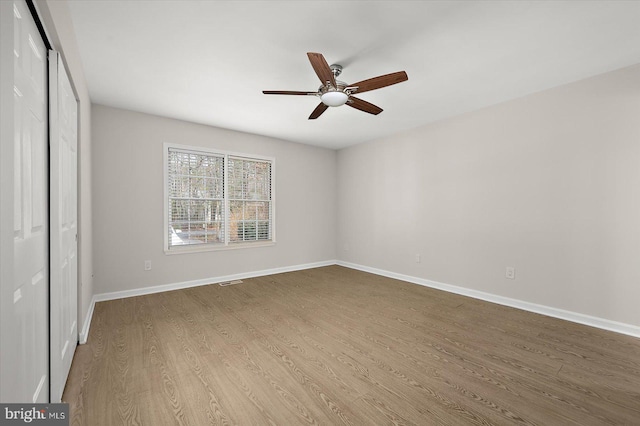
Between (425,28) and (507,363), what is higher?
(425,28)

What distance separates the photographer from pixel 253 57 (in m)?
2.50

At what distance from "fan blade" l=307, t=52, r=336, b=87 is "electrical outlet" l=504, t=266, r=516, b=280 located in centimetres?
309

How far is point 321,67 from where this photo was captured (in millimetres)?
2109

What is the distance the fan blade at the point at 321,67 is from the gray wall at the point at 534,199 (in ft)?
8.33

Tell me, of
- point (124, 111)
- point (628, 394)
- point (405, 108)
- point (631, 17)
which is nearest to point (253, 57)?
point (405, 108)

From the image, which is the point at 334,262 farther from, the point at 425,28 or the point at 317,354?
the point at 425,28

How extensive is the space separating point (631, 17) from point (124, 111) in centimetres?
520

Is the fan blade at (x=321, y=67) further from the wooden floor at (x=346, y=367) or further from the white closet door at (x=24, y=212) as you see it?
the wooden floor at (x=346, y=367)

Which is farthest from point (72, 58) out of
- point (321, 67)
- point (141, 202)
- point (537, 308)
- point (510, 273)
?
point (537, 308)

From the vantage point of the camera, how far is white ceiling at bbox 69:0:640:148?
1.94m

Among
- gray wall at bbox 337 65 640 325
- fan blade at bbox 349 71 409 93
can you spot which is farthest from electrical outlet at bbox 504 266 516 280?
fan blade at bbox 349 71 409 93

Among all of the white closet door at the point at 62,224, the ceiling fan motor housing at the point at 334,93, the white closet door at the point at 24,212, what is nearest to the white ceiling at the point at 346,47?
the ceiling fan motor housing at the point at 334,93

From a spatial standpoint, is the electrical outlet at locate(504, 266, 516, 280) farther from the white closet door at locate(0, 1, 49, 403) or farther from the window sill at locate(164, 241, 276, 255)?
the white closet door at locate(0, 1, 49, 403)

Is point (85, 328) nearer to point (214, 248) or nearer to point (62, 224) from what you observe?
point (62, 224)
